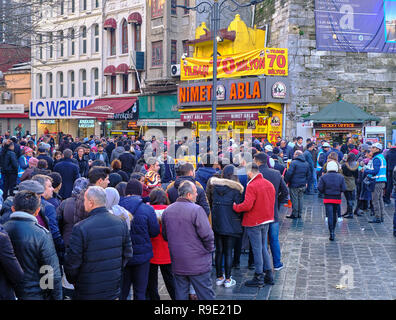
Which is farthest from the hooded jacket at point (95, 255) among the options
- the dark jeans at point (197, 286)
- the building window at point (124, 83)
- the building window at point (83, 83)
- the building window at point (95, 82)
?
the building window at point (83, 83)

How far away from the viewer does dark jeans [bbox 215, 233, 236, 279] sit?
7.40 m

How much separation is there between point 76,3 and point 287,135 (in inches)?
844

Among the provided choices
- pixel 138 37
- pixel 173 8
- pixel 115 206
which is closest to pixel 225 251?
pixel 115 206

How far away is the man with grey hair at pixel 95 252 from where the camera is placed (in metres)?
4.68

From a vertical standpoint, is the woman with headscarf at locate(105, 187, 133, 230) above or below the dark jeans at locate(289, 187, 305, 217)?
above

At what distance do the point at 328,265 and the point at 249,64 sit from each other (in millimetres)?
17463

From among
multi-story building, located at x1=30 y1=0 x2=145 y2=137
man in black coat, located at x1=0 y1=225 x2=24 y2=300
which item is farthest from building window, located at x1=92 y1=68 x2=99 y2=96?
man in black coat, located at x1=0 y1=225 x2=24 y2=300

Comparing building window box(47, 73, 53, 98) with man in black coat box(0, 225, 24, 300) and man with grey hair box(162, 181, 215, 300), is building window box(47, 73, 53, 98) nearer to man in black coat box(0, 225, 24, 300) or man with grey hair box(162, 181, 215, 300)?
man with grey hair box(162, 181, 215, 300)

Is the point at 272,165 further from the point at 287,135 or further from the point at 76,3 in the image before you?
the point at 76,3

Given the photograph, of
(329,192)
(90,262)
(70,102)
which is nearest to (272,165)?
(329,192)

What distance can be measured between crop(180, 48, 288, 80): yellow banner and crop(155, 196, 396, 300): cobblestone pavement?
1317cm
